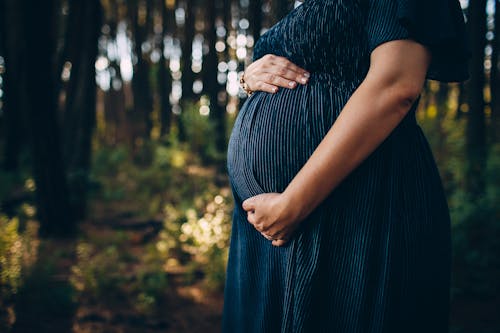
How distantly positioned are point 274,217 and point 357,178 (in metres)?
0.24

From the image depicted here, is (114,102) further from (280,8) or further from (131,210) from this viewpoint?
(280,8)

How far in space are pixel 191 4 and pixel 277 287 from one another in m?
13.0

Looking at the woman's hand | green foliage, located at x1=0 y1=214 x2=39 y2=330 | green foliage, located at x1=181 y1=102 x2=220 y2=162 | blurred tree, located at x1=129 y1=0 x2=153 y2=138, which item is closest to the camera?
the woman's hand

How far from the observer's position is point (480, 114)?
5520mm

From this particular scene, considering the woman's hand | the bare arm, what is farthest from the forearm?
the woman's hand

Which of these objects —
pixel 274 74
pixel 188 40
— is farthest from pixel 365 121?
pixel 188 40

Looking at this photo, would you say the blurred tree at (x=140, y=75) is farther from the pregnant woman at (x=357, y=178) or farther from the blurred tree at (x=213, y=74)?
the pregnant woman at (x=357, y=178)

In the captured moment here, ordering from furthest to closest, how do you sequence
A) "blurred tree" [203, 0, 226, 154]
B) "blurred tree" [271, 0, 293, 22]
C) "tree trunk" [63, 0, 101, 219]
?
"blurred tree" [203, 0, 226, 154] < "tree trunk" [63, 0, 101, 219] < "blurred tree" [271, 0, 293, 22]

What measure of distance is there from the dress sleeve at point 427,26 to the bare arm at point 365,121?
0.08ft

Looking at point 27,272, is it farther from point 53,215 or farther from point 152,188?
point 152,188

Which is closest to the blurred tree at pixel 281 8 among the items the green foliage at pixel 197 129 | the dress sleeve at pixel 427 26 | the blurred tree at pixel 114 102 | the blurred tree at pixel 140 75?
the dress sleeve at pixel 427 26

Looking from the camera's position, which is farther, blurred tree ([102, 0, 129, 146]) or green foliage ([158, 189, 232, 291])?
blurred tree ([102, 0, 129, 146])

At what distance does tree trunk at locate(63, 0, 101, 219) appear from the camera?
21.3 feet

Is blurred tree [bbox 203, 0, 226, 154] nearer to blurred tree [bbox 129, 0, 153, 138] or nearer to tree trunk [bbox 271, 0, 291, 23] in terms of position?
blurred tree [bbox 129, 0, 153, 138]
